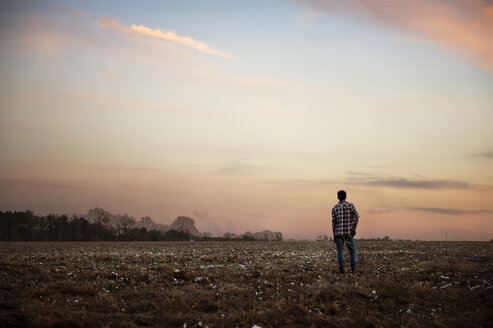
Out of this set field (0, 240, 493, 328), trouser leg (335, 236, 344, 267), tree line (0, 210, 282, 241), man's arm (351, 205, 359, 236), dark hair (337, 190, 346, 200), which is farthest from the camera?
tree line (0, 210, 282, 241)

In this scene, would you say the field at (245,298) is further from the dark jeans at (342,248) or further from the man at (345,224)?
the man at (345,224)

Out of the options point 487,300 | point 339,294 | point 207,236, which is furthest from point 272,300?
point 207,236

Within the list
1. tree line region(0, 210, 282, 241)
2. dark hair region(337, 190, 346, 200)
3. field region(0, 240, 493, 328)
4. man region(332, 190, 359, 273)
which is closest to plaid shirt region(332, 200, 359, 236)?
man region(332, 190, 359, 273)

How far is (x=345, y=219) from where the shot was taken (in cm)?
1605

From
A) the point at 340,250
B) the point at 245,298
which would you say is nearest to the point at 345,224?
the point at 340,250

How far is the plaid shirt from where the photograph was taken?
1597 cm

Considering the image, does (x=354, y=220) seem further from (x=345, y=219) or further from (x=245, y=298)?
(x=245, y=298)

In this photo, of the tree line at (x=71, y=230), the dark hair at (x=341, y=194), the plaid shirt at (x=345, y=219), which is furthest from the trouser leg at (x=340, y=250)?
the tree line at (x=71, y=230)

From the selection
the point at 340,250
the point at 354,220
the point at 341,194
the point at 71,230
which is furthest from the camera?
the point at 71,230

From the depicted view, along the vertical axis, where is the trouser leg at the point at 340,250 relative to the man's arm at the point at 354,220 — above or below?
below

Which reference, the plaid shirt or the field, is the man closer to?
the plaid shirt

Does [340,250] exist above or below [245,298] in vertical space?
above

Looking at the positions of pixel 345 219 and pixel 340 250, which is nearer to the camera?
pixel 340 250

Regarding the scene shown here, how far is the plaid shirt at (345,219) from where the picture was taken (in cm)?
1597
